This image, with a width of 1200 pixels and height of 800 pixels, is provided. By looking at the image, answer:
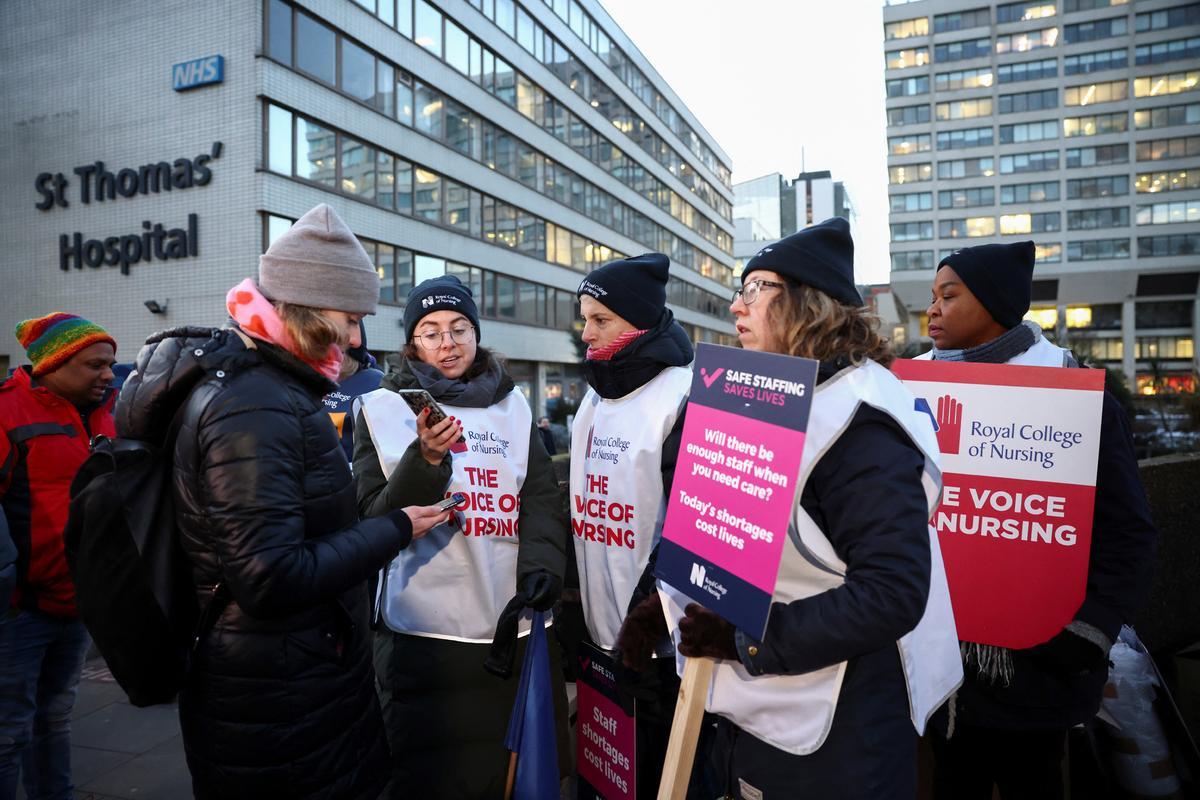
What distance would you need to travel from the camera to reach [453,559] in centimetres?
258

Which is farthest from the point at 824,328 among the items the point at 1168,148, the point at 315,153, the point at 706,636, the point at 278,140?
the point at 1168,148

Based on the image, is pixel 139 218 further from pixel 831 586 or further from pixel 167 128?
pixel 831 586

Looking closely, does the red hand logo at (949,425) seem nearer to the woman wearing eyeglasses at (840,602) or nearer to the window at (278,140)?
the woman wearing eyeglasses at (840,602)

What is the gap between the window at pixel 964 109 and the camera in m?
62.7

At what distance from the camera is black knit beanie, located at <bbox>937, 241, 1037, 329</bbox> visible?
2402 millimetres

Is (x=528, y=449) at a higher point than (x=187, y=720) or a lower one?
higher

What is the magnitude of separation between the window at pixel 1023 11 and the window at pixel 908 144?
1123cm

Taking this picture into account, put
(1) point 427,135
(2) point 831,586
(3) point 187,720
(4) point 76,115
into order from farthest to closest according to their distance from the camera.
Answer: (1) point 427,135 < (4) point 76,115 < (3) point 187,720 < (2) point 831,586

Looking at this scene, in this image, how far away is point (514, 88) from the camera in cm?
2925

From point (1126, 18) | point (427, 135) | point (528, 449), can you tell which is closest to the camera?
point (528, 449)

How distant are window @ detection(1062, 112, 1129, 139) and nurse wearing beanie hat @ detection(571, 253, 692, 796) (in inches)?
2938

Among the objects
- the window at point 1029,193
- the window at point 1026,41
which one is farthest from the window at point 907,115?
the window at point 1029,193

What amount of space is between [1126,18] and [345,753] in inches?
3164

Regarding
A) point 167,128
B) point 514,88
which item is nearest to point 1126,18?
point 514,88
